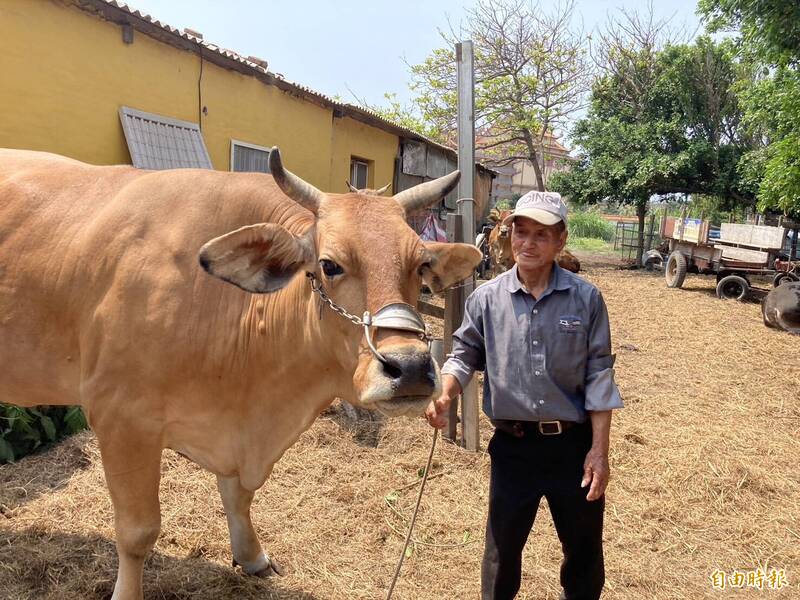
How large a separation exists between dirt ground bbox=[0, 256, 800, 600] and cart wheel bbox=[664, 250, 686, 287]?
33.2 feet

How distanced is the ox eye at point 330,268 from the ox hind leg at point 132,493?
113cm

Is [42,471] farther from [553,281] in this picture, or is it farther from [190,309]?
[553,281]

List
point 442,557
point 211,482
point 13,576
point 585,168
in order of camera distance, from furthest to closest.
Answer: point 585,168 < point 211,482 < point 442,557 < point 13,576

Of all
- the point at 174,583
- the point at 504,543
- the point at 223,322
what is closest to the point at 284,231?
the point at 223,322

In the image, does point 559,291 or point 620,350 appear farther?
point 620,350

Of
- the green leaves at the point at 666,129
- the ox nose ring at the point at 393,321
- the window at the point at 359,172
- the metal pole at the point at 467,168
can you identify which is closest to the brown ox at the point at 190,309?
the ox nose ring at the point at 393,321

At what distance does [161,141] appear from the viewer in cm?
760

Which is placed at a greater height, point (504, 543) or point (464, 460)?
point (504, 543)

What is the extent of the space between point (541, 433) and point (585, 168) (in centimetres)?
2173

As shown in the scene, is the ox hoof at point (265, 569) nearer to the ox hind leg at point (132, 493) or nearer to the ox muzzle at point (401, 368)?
the ox hind leg at point (132, 493)

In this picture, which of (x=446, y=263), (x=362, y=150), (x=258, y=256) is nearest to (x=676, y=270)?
(x=362, y=150)

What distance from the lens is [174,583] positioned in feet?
10.5

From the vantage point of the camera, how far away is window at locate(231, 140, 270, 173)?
30.0 ft

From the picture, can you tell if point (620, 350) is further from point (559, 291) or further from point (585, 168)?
point (585, 168)
